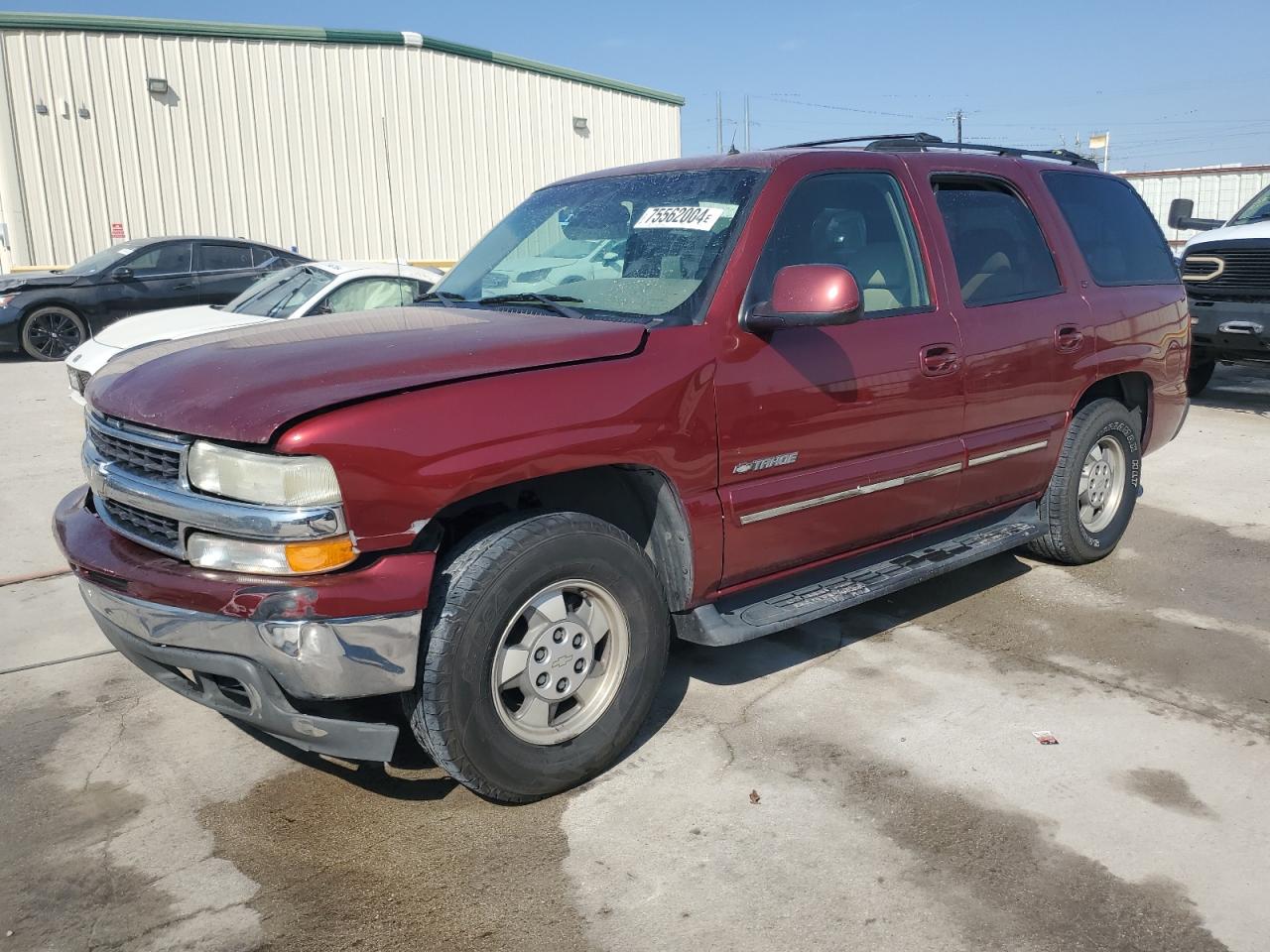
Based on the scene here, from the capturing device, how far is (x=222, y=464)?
2730 millimetres

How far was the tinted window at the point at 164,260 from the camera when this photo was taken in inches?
531

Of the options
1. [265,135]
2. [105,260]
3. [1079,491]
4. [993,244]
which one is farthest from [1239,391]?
[265,135]

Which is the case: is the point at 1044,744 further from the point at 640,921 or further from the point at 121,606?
the point at 121,606

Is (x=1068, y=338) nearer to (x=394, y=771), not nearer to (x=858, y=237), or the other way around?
(x=858, y=237)

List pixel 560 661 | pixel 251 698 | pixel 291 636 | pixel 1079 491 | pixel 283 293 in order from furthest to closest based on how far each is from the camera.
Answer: pixel 283 293 < pixel 1079 491 < pixel 560 661 < pixel 251 698 < pixel 291 636

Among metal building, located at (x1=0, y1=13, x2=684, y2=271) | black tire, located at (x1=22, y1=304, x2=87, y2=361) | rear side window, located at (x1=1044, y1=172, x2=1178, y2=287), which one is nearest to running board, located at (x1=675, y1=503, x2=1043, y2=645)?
rear side window, located at (x1=1044, y1=172, x2=1178, y2=287)

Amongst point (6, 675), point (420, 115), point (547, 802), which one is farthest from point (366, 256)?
point (547, 802)

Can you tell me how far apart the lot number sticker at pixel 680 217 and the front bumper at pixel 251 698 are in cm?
198

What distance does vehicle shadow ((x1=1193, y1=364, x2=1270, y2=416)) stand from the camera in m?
10.1

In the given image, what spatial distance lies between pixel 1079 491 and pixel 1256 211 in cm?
685

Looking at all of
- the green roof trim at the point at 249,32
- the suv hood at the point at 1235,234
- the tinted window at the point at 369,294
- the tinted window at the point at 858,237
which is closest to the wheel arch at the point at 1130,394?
the tinted window at the point at 858,237

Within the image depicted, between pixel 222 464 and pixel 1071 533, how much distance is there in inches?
157

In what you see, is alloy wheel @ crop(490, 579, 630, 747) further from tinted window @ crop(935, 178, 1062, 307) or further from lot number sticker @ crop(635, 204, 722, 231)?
tinted window @ crop(935, 178, 1062, 307)

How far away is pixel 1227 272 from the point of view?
925 centimetres
